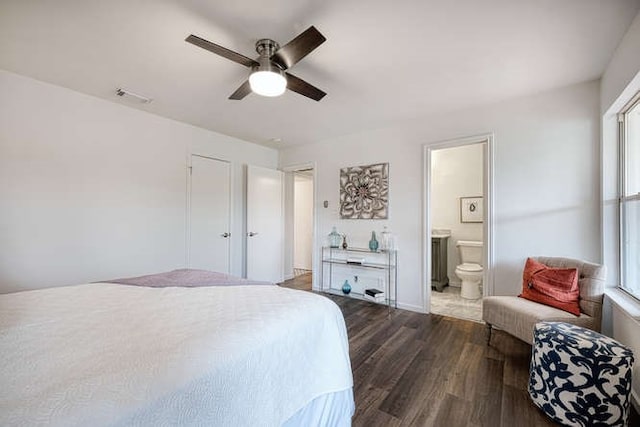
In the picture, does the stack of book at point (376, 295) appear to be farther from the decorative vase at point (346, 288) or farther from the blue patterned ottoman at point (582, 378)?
the blue patterned ottoman at point (582, 378)

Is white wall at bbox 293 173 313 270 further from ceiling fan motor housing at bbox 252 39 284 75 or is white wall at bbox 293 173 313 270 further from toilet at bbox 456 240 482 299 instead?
ceiling fan motor housing at bbox 252 39 284 75

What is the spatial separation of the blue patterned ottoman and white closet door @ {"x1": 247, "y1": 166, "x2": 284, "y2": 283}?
3.58 metres

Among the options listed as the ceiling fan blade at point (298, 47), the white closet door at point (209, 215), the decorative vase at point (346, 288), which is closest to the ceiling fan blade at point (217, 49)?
the ceiling fan blade at point (298, 47)

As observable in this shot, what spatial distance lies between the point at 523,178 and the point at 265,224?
354cm

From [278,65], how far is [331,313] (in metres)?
1.67

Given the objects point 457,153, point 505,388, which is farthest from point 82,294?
point 457,153

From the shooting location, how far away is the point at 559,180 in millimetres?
2561

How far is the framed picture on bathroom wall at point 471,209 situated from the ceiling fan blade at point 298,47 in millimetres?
3918

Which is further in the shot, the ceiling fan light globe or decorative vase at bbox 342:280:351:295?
decorative vase at bbox 342:280:351:295

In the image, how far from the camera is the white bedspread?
2.34 ft

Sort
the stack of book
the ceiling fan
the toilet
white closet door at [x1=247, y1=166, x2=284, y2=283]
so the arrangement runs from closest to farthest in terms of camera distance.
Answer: the ceiling fan < the stack of book < the toilet < white closet door at [x1=247, y1=166, x2=284, y2=283]

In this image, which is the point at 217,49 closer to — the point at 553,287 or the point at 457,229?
the point at 553,287

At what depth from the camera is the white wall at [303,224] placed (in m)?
6.21

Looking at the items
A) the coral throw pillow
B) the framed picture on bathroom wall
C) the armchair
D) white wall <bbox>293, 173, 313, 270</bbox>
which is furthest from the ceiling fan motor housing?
white wall <bbox>293, 173, 313, 270</bbox>
